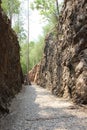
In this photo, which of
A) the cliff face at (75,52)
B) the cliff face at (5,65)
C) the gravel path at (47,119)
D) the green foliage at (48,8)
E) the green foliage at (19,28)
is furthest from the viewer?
the green foliage at (19,28)

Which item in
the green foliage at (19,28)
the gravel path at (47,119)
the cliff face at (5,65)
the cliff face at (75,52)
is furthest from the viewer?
the green foliage at (19,28)

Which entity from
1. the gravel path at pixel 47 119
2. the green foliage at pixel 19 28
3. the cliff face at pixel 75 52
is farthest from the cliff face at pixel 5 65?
the green foliage at pixel 19 28

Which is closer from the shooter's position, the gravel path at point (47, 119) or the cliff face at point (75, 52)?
the gravel path at point (47, 119)

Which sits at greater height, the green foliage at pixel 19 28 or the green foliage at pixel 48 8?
the green foliage at pixel 48 8

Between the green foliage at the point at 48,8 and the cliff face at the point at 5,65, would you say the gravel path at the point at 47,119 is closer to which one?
the cliff face at the point at 5,65

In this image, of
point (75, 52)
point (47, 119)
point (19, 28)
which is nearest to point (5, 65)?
point (75, 52)

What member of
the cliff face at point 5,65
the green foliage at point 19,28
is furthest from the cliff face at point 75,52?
the green foliage at point 19,28

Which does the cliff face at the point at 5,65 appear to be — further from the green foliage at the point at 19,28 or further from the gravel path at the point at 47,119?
the green foliage at the point at 19,28

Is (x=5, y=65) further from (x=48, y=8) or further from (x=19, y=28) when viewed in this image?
(x=19, y=28)

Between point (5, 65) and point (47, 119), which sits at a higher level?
point (47, 119)

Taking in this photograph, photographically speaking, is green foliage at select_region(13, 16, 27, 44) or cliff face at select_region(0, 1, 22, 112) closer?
cliff face at select_region(0, 1, 22, 112)

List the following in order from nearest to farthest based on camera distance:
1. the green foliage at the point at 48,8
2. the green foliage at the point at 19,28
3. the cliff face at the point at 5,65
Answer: the cliff face at the point at 5,65 < the green foliage at the point at 48,8 < the green foliage at the point at 19,28

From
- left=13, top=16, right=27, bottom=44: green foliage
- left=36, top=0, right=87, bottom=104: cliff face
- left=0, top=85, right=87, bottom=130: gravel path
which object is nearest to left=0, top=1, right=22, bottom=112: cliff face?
left=0, top=85, right=87, bottom=130: gravel path

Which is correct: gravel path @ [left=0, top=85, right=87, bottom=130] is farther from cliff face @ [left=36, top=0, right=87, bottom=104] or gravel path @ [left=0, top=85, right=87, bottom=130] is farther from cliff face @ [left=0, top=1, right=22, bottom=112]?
cliff face @ [left=36, top=0, right=87, bottom=104]
